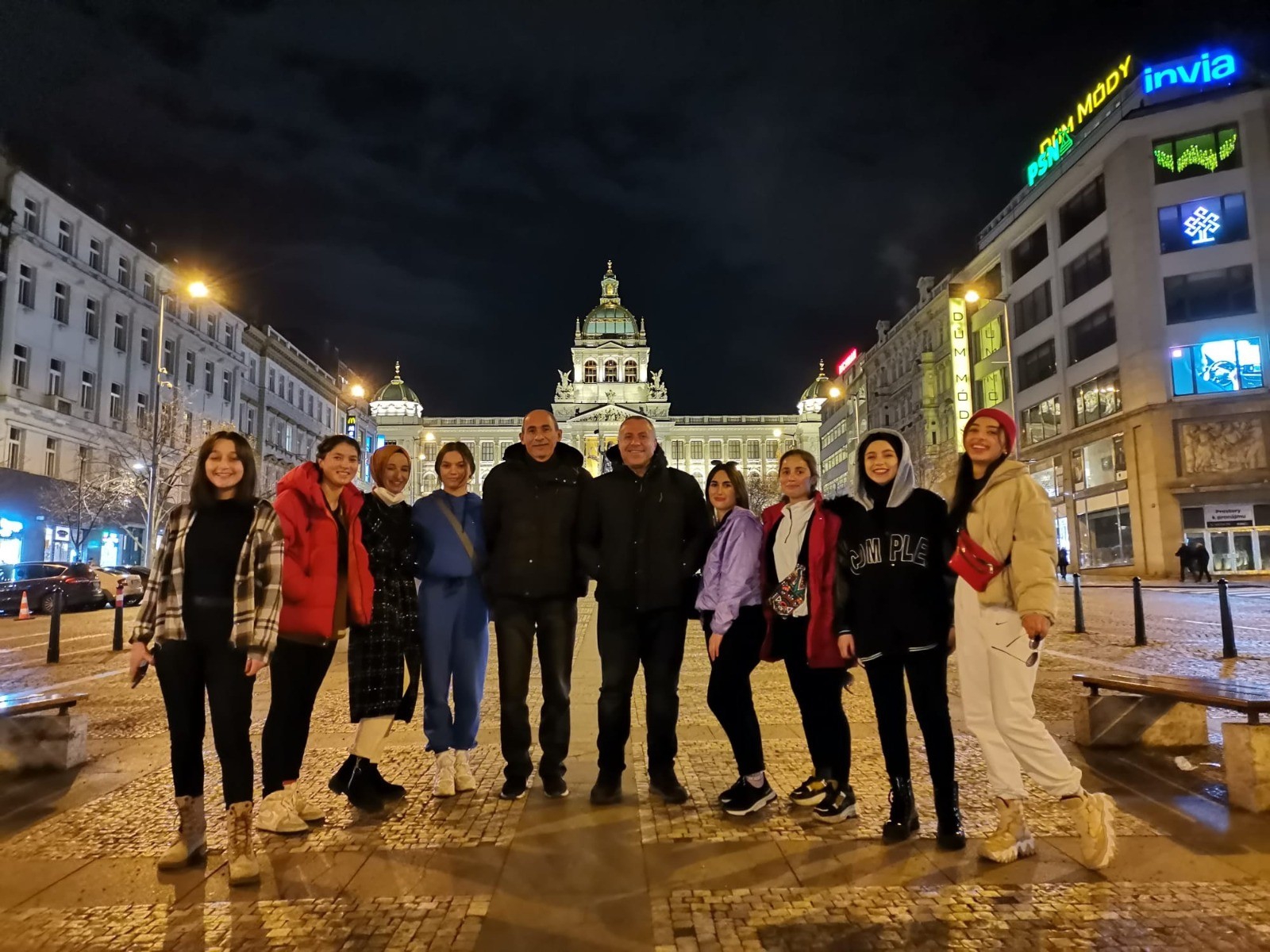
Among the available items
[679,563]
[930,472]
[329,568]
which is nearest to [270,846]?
[329,568]

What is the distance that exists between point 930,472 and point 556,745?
48.5 metres

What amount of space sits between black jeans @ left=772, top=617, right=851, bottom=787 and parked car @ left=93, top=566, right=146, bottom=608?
23287mm

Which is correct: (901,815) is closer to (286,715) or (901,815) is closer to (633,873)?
(633,873)

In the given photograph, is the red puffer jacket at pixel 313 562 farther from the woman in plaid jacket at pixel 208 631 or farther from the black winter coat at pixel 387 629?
the woman in plaid jacket at pixel 208 631

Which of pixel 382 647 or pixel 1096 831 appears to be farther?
pixel 382 647

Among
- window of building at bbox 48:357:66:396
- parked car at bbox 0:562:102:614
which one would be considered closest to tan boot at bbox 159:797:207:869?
parked car at bbox 0:562:102:614

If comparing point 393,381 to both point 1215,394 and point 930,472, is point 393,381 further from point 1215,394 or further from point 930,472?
point 1215,394

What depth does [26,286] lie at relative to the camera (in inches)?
1368

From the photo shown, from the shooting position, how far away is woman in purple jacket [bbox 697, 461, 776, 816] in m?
4.71

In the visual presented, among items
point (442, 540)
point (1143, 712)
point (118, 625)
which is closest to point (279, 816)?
point (442, 540)

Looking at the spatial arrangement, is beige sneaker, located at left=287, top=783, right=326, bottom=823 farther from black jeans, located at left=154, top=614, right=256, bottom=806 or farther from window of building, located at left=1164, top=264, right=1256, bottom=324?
window of building, located at left=1164, top=264, right=1256, bottom=324

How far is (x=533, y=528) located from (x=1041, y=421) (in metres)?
43.3

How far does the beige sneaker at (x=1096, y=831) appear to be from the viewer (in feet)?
12.0

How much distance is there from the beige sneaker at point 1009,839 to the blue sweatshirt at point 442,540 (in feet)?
10.4
